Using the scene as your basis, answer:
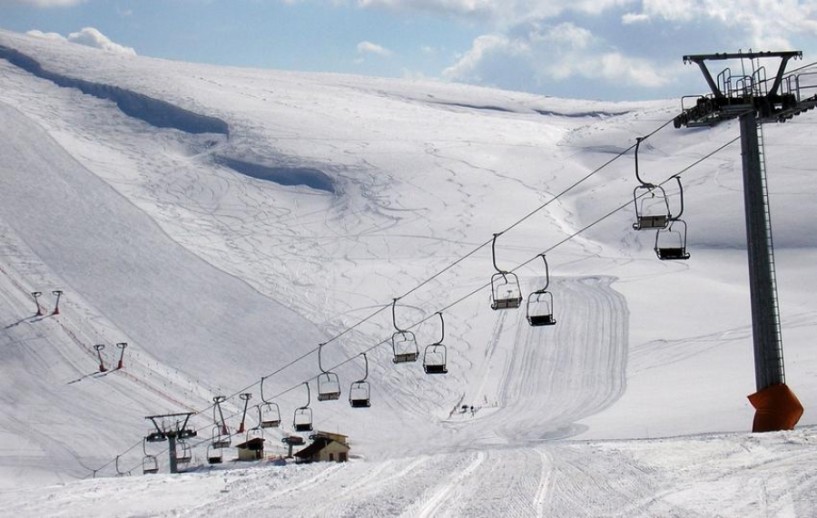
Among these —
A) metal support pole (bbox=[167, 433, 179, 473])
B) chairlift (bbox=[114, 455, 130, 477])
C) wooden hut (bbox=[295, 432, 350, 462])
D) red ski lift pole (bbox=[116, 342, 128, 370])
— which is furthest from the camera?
red ski lift pole (bbox=[116, 342, 128, 370])

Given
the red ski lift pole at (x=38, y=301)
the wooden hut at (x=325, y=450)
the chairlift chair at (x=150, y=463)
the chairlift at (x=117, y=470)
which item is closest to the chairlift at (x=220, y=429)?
the chairlift chair at (x=150, y=463)

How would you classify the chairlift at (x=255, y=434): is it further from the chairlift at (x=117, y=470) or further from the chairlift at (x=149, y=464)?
the chairlift at (x=117, y=470)

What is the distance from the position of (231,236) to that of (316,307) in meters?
10.9

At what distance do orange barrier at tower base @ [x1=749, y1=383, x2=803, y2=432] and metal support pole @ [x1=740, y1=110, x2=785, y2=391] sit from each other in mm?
224

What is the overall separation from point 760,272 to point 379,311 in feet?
108

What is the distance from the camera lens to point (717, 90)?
18.7 meters

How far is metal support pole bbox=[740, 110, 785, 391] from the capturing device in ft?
61.7

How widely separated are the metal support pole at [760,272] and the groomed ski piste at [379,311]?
4.97 ft

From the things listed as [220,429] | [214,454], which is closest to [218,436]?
[220,429]

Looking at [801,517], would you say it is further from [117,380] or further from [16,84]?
[16,84]

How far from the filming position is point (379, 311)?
166 feet

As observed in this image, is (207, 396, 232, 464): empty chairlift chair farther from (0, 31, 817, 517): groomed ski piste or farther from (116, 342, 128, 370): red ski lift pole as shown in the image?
(116, 342, 128, 370): red ski lift pole

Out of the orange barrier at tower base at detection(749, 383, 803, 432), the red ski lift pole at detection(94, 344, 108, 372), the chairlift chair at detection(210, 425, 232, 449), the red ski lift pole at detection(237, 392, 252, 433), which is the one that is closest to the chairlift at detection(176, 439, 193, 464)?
the chairlift chair at detection(210, 425, 232, 449)

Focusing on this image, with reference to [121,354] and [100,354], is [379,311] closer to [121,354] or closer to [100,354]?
[121,354]
